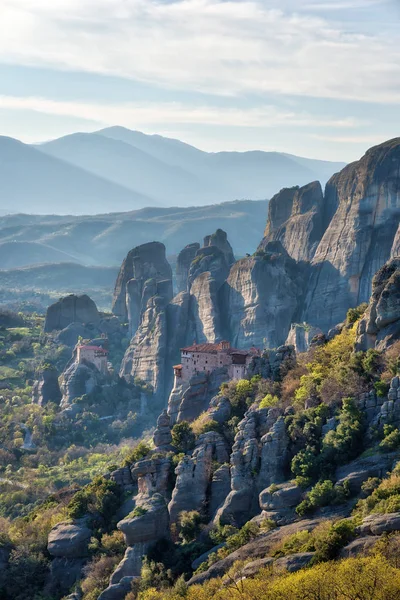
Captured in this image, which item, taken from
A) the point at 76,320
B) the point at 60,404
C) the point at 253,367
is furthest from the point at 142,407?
the point at 253,367

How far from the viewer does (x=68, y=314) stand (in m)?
159

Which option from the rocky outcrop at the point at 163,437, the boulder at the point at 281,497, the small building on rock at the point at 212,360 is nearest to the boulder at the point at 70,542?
the rocky outcrop at the point at 163,437

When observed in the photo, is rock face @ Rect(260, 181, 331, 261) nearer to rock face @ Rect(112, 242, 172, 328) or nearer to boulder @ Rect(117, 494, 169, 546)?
rock face @ Rect(112, 242, 172, 328)

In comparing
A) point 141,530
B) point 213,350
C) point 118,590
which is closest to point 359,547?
point 118,590

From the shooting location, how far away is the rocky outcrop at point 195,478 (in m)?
57.7

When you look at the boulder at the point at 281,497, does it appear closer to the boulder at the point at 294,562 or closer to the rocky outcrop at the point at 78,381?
the boulder at the point at 294,562

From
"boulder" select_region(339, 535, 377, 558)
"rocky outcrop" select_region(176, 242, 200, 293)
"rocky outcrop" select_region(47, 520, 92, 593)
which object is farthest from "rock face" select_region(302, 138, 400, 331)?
"boulder" select_region(339, 535, 377, 558)

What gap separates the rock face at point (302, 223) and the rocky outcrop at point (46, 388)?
33.7 m

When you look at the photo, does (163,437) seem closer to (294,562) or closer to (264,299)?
(294,562)

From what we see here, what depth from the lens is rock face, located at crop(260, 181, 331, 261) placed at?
148 meters

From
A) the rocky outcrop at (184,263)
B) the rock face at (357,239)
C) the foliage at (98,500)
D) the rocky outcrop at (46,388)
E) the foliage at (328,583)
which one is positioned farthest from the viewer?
the rocky outcrop at (184,263)

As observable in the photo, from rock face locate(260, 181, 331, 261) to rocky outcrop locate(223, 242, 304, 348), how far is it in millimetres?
5537

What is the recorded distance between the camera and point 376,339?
60062 mm

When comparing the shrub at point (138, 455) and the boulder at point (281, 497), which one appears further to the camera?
the shrub at point (138, 455)
